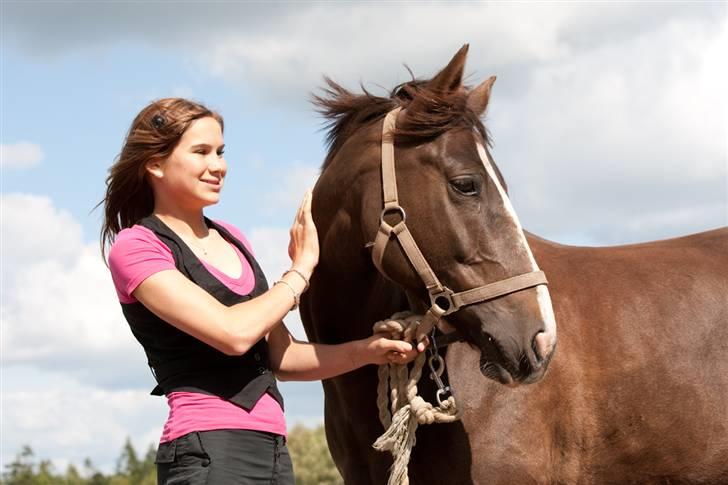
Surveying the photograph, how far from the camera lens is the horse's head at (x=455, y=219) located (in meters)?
4.11

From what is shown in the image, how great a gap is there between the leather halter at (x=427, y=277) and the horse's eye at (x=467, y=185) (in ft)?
0.44

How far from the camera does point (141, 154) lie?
3.90 m

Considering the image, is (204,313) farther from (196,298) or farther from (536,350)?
(536,350)

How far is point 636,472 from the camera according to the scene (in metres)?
5.13

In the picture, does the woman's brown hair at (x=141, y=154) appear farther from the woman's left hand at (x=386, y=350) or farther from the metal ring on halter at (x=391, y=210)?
the woman's left hand at (x=386, y=350)

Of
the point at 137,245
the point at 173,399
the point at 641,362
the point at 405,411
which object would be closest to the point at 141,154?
the point at 137,245

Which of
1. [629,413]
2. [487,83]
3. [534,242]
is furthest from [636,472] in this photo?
[487,83]

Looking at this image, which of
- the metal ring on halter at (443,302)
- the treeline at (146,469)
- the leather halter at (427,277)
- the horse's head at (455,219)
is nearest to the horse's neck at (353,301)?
the horse's head at (455,219)

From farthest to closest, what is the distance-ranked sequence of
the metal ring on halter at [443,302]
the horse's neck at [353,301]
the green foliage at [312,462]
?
the green foliage at [312,462], the horse's neck at [353,301], the metal ring on halter at [443,302]

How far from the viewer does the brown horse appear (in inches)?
166

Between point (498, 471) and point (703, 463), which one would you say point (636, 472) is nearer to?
point (703, 463)

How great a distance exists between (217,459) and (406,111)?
5.84 feet

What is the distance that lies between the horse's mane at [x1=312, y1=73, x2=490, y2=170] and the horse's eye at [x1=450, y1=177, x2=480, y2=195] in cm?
27

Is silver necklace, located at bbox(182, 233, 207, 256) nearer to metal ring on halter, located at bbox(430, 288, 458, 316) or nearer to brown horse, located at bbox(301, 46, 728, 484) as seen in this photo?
brown horse, located at bbox(301, 46, 728, 484)
